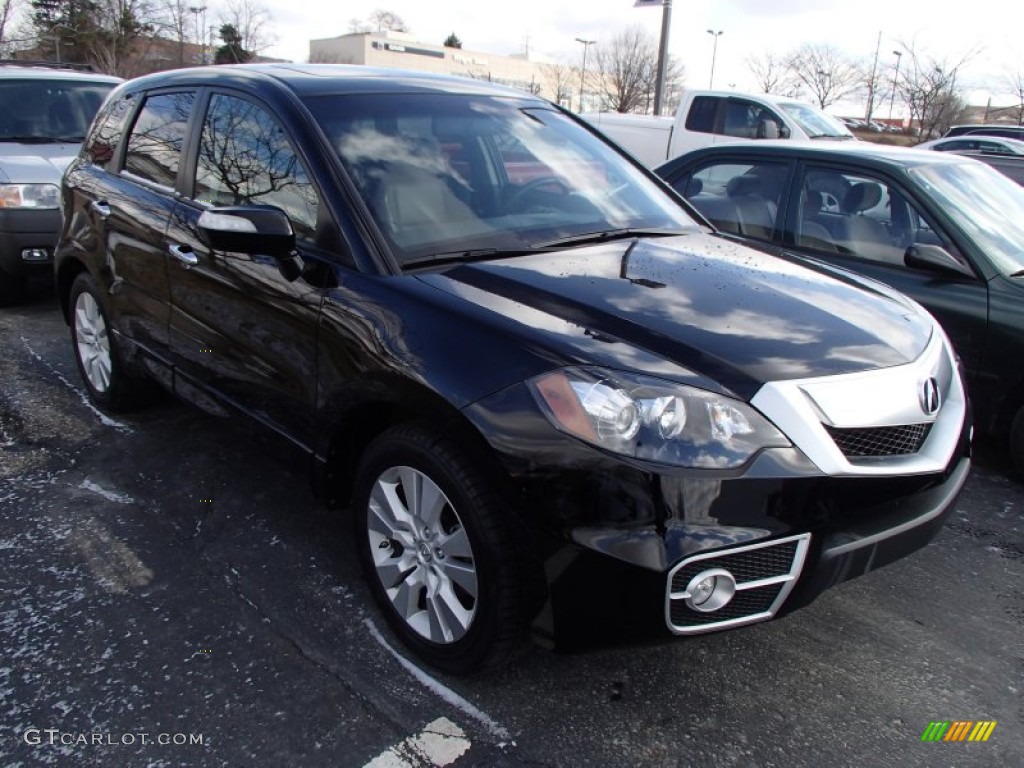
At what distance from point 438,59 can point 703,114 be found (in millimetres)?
70012

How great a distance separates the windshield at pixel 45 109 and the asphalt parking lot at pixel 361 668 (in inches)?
191

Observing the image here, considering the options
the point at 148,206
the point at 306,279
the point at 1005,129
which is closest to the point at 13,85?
the point at 148,206

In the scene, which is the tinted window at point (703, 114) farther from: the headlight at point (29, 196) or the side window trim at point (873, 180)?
the headlight at point (29, 196)

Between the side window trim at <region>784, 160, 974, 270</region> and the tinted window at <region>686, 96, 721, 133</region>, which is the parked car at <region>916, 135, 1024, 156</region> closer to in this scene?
the tinted window at <region>686, 96, 721, 133</region>

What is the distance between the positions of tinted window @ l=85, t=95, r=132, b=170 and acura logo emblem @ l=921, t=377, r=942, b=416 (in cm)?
380

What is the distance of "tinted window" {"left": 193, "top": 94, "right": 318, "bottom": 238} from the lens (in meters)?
2.86

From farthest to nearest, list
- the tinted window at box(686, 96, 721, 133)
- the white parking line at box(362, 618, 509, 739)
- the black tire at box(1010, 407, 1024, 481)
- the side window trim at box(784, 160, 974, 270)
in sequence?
1. the tinted window at box(686, 96, 721, 133)
2. the side window trim at box(784, 160, 974, 270)
3. the black tire at box(1010, 407, 1024, 481)
4. the white parking line at box(362, 618, 509, 739)

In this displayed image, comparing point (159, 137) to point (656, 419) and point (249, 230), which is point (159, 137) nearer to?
point (249, 230)

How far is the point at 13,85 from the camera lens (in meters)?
7.23

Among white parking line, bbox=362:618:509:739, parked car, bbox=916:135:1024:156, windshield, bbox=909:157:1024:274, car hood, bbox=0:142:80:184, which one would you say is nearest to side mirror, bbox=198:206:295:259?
white parking line, bbox=362:618:509:739

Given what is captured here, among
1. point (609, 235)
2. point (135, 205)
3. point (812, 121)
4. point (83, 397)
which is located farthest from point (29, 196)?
point (812, 121)

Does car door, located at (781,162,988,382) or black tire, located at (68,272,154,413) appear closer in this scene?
car door, located at (781,162,988,382)

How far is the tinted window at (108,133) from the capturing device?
13.8ft

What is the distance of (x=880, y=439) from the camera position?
7.30 ft
